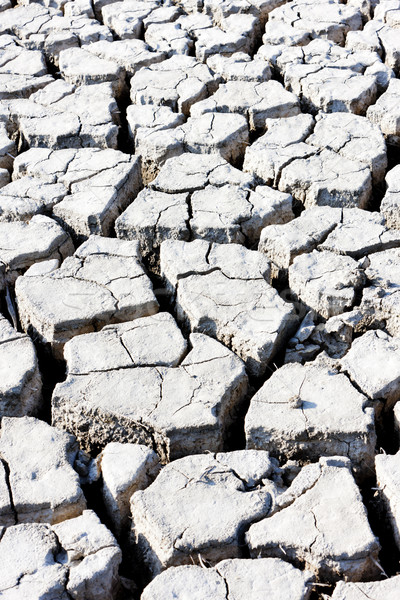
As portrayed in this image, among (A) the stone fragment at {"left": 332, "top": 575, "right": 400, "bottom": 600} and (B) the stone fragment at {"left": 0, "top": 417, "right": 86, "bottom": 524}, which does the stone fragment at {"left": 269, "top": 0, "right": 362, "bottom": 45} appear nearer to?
(B) the stone fragment at {"left": 0, "top": 417, "right": 86, "bottom": 524}

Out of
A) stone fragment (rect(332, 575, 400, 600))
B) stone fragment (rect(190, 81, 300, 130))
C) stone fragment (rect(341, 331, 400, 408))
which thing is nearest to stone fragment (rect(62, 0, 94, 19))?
stone fragment (rect(190, 81, 300, 130))

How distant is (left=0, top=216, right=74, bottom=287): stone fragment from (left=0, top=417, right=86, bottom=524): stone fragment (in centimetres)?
97

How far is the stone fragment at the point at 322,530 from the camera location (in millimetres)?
1901

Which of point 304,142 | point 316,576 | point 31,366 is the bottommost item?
point 316,576

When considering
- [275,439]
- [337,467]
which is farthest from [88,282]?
[337,467]

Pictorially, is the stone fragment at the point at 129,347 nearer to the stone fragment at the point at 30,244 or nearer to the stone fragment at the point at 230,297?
the stone fragment at the point at 230,297

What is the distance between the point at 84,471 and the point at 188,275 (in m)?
1.04

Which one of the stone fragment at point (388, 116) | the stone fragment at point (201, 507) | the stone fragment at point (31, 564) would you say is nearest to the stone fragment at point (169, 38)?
the stone fragment at point (388, 116)

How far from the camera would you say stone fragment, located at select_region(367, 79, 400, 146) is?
383cm

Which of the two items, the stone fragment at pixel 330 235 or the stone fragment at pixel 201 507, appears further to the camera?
the stone fragment at pixel 330 235

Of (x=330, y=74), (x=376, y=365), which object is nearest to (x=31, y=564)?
(x=376, y=365)

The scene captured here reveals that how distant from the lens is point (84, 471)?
90.4 inches

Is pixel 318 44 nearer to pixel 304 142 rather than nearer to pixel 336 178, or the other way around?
pixel 304 142

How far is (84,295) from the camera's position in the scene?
115 inches
